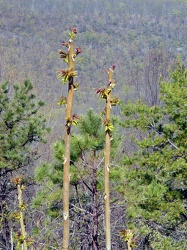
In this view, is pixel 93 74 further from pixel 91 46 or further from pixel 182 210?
pixel 182 210

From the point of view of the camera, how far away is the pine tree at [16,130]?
12.3m

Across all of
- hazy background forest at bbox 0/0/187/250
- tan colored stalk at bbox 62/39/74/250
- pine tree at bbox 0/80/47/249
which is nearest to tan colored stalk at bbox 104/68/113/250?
tan colored stalk at bbox 62/39/74/250

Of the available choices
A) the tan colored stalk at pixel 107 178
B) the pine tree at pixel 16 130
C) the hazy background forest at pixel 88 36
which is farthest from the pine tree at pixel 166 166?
the hazy background forest at pixel 88 36

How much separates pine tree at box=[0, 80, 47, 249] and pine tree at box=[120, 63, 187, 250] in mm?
2949

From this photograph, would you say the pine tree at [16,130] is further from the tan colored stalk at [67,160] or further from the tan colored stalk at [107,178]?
the tan colored stalk at [67,160]

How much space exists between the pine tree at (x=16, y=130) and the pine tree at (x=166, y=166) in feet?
9.67

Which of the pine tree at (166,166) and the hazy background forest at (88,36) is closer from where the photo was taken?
the pine tree at (166,166)

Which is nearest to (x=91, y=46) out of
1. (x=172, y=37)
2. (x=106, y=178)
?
(x=172, y=37)

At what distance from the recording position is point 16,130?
12.8 m

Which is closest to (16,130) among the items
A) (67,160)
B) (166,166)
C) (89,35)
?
(166,166)

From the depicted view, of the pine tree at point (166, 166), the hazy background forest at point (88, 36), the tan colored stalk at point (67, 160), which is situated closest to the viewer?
the tan colored stalk at point (67, 160)

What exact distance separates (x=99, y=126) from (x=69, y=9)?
116886mm

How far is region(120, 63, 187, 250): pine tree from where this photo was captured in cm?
980

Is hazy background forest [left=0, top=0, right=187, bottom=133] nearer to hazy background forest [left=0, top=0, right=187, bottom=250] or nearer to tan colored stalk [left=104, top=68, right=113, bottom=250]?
hazy background forest [left=0, top=0, right=187, bottom=250]
